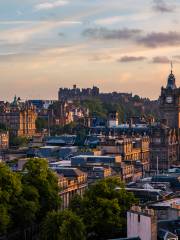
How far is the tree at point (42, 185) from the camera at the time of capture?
74.6 metres

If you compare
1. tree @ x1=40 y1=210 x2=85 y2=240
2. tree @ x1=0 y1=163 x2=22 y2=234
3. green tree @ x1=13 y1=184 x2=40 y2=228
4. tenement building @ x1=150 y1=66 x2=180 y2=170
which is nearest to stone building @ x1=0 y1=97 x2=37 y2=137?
tenement building @ x1=150 y1=66 x2=180 y2=170

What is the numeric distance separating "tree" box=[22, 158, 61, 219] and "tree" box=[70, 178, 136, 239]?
20.5 ft

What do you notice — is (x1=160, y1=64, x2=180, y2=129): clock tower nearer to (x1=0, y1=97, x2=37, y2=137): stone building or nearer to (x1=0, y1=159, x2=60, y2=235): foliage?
(x1=0, y1=97, x2=37, y2=137): stone building

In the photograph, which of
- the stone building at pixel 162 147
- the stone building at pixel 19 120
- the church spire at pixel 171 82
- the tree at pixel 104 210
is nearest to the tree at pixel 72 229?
the tree at pixel 104 210

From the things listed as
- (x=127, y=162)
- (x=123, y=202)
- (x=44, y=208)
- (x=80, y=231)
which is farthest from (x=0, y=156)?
(x=80, y=231)

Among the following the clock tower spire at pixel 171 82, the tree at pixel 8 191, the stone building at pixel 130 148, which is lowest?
the tree at pixel 8 191

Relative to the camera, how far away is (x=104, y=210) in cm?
6425

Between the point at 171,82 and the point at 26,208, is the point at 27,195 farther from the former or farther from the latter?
the point at 171,82

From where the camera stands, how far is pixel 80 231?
58188 mm

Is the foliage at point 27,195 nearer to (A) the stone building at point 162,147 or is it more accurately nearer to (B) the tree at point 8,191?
(B) the tree at point 8,191

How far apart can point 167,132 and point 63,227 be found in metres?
88.0

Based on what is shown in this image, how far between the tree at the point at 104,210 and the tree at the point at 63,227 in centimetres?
385

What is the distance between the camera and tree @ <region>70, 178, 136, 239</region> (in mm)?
62938

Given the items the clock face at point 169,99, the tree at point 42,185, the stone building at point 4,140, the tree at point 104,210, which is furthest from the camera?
the clock face at point 169,99
